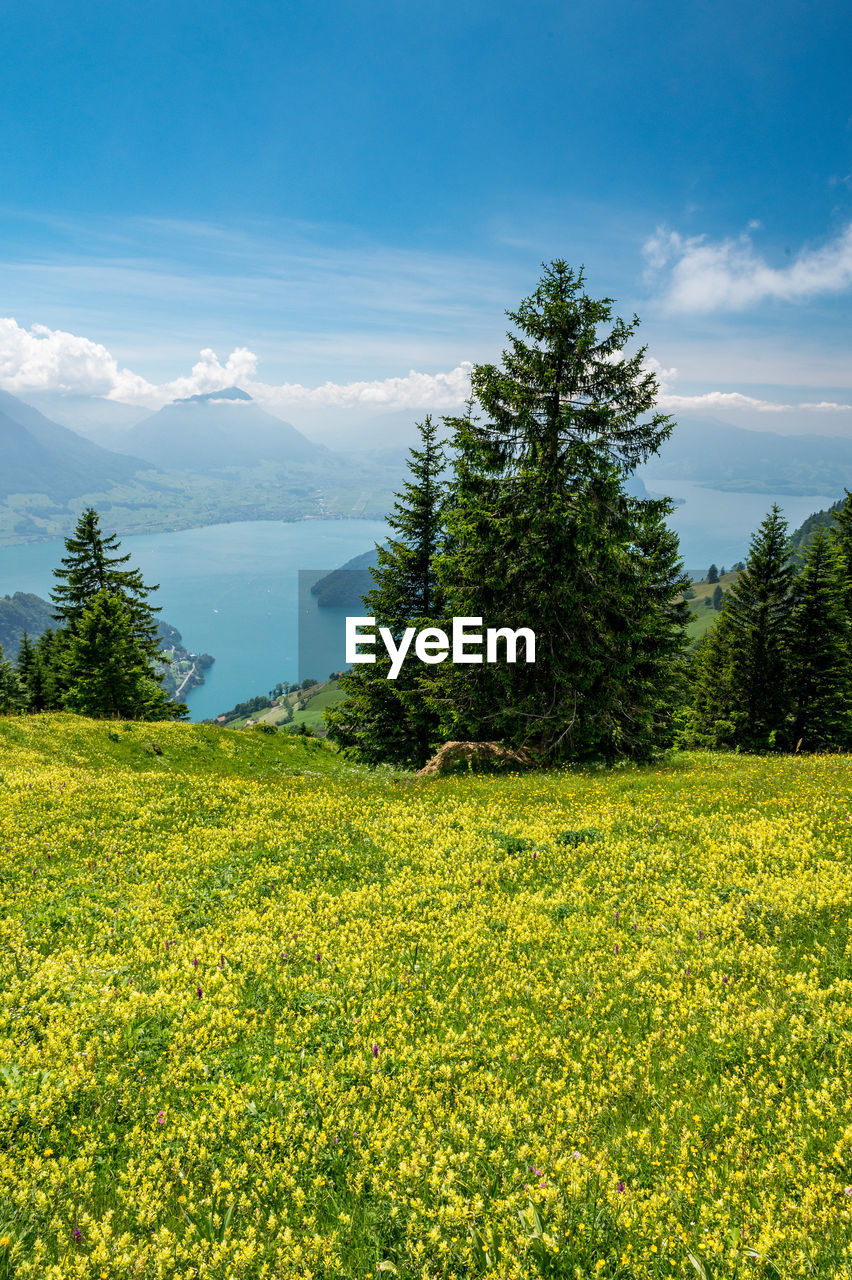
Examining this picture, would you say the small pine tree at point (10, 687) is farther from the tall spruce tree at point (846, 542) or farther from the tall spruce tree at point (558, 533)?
the tall spruce tree at point (846, 542)

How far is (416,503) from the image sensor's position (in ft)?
81.5

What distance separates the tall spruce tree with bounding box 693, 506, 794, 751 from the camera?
3419cm

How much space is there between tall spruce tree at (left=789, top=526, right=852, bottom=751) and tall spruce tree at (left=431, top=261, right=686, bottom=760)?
19.5 metres

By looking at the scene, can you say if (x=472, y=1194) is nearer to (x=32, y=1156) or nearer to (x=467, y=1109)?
(x=467, y=1109)

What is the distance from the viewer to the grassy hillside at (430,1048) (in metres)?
4.33

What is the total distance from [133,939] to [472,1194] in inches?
223

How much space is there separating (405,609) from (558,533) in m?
10.1

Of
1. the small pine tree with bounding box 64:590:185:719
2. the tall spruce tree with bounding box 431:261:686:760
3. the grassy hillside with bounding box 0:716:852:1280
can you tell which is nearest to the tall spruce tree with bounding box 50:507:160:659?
the small pine tree with bounding box 64:590:185:719

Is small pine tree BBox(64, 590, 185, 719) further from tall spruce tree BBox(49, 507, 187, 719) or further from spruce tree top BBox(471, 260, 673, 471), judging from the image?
spruce tree top BBox(471, 260, 673, 471)

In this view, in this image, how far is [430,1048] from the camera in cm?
616

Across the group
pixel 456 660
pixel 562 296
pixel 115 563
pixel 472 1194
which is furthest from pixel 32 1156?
pixel 115 563

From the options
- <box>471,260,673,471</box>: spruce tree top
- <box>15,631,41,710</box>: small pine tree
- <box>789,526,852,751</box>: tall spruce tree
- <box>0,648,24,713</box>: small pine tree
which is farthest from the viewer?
<box>15,631,41,710</box>: small pine tree

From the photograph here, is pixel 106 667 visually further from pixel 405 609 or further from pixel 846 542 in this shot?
pixel 846 542

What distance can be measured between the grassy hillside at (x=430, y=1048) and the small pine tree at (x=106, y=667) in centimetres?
2774
